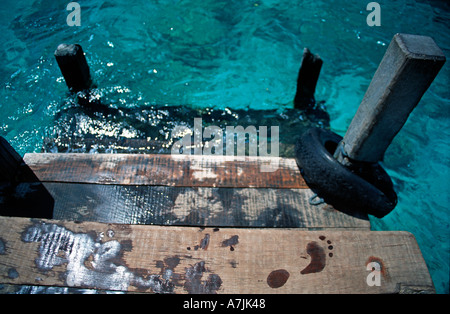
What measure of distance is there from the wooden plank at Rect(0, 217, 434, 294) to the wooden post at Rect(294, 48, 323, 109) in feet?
12.6

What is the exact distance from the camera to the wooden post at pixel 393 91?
2.36 metres

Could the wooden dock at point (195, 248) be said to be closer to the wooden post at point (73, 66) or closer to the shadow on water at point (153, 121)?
the shadow on water at point (153, 121)

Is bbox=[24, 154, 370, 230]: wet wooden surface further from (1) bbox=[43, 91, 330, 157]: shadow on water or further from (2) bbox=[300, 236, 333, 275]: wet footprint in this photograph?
(1) bbox=[43, 91, 330, 157]: shadow on water

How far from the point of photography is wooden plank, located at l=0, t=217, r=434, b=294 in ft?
7.52

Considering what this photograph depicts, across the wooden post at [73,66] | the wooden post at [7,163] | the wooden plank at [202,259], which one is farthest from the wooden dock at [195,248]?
the wooden post at [73,66]

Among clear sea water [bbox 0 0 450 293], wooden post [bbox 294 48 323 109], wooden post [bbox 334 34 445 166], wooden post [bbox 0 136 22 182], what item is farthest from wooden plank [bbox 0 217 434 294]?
wooden post [bbox 294 48 323 109]

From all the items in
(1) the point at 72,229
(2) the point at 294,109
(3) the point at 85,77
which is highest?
(1) the point at 72,229

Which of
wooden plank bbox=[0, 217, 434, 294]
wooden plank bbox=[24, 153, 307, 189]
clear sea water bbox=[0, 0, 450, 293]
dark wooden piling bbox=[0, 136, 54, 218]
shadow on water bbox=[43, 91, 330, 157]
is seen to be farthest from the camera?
clear sea water bbox=[0, 0, 450, 293]

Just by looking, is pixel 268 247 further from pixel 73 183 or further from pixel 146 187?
pixel 73 183

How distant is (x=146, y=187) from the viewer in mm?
3182

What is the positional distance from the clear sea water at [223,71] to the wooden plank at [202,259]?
251 centimetres

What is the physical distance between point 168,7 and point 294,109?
5816 millimetres

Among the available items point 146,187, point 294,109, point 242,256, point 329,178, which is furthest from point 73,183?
point 294,109
